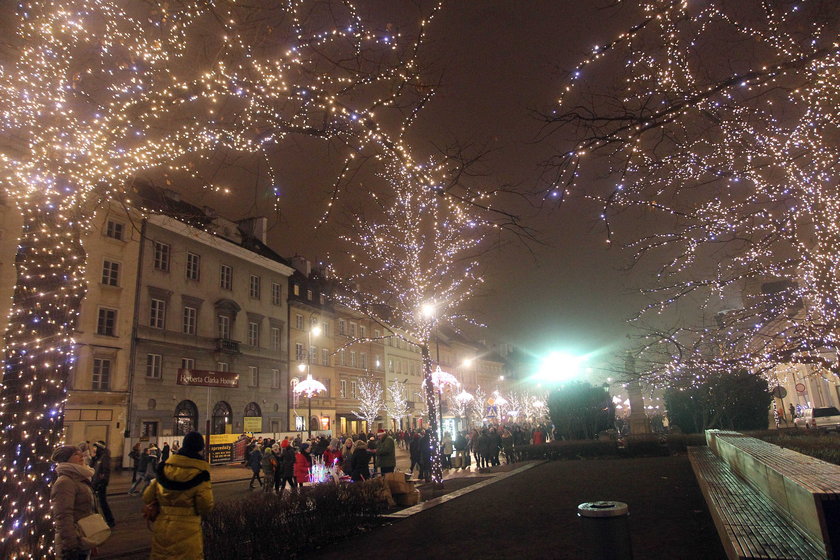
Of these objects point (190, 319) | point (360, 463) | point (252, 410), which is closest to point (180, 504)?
point (360, 463)

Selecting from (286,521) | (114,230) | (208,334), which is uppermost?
(114,230)

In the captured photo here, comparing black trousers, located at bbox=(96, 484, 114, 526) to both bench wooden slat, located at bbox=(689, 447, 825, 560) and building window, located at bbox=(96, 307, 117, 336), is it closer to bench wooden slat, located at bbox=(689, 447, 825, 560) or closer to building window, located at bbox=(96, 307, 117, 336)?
bench wooden slat, located at bbox=(689, 447, 825, 560)

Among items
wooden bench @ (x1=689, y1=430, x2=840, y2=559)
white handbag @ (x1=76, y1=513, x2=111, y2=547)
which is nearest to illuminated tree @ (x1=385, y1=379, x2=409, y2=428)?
wooden bench @ (x1=689, y1=430, x2=840, y2=559)

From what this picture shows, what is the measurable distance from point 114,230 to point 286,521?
26.1 meters

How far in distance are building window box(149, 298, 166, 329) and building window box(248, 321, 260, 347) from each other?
809cm

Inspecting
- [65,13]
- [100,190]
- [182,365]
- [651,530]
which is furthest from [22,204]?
[182,365]

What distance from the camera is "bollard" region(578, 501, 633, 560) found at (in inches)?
211

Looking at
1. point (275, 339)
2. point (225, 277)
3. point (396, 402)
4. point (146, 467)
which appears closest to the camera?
point (146, 467)

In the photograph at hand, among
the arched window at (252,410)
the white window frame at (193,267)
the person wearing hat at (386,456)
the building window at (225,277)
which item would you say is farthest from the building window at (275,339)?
the person wearing hat at (386,456)

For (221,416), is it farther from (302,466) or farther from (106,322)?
(302,466)

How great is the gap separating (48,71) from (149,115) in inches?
42.0

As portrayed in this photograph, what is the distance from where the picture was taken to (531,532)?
852cm

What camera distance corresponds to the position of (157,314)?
31234 millimetres

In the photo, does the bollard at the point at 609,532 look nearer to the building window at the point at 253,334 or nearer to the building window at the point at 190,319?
the building window at the point at 190,319
